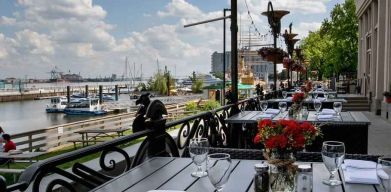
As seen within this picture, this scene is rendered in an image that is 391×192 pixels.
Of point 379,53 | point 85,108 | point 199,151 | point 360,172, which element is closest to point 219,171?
point 199,151

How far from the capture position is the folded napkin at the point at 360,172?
229 cm

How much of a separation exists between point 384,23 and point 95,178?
54.1ft

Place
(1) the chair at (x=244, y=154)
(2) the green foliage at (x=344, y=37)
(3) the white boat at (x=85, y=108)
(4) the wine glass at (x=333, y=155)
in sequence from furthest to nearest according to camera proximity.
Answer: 1. (3) the white boat at (x=85, y=108)
2. (2) the green foliage at (x=344, y=37)
3. (1) the chair at (x=244, y=154)
4. (4) the wine glass at (x=333, y=155)

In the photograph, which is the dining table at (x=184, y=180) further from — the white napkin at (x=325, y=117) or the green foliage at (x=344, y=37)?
the green foliage at (x=344, y=37)

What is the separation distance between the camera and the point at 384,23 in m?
16.5

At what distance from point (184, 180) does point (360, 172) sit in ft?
3.40

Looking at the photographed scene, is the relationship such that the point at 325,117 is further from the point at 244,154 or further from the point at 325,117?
the point at 244,154

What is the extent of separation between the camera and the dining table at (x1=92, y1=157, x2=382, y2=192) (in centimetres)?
224

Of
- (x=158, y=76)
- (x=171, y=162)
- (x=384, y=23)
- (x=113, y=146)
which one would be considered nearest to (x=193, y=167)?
(x=171, y=162)

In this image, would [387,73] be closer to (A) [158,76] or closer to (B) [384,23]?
(B) [384,23]

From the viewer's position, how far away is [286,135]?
194 centimetres

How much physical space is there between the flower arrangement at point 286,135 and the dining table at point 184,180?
12.8 inches

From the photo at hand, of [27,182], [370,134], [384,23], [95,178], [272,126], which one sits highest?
[384,23]

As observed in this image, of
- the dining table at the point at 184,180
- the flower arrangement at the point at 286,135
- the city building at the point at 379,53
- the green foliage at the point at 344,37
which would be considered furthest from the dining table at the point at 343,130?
the green foliage at the point at 344,37
